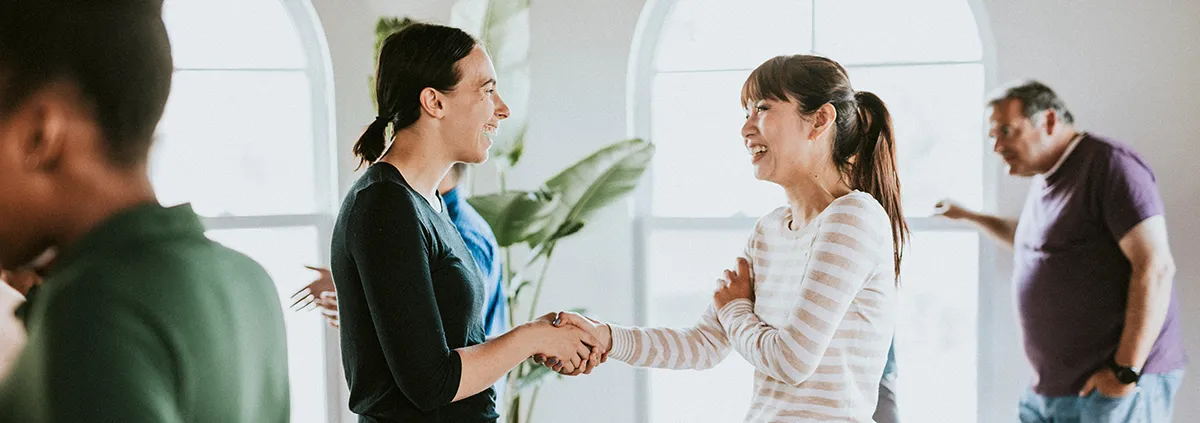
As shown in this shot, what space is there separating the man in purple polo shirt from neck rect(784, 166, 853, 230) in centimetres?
118

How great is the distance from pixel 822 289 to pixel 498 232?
129 centimetres

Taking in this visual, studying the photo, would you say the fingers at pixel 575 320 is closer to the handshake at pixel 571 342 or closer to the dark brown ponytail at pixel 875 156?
the handshake at pixel 571 342

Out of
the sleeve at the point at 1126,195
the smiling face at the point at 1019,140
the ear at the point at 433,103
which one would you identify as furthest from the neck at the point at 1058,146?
the ear at the point at 433,103

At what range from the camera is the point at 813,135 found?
1.59 m

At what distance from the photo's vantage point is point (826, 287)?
4.63 ft

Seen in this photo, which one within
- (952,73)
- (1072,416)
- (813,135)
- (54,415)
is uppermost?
(952,73)

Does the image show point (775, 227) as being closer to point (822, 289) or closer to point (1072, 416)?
point (822, 289)

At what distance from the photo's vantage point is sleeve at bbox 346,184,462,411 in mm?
1298

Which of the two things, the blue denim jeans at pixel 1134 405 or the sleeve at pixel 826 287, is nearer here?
the sleeve at pixel 826 287

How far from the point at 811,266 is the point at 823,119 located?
0.97 ft

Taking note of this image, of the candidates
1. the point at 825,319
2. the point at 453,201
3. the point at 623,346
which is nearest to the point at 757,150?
the point at 825,319

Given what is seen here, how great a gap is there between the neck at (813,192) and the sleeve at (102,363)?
1046 millimetres

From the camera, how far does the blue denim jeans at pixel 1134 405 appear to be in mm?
2375

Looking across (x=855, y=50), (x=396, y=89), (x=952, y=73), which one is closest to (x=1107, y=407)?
(x=952, y=73)
